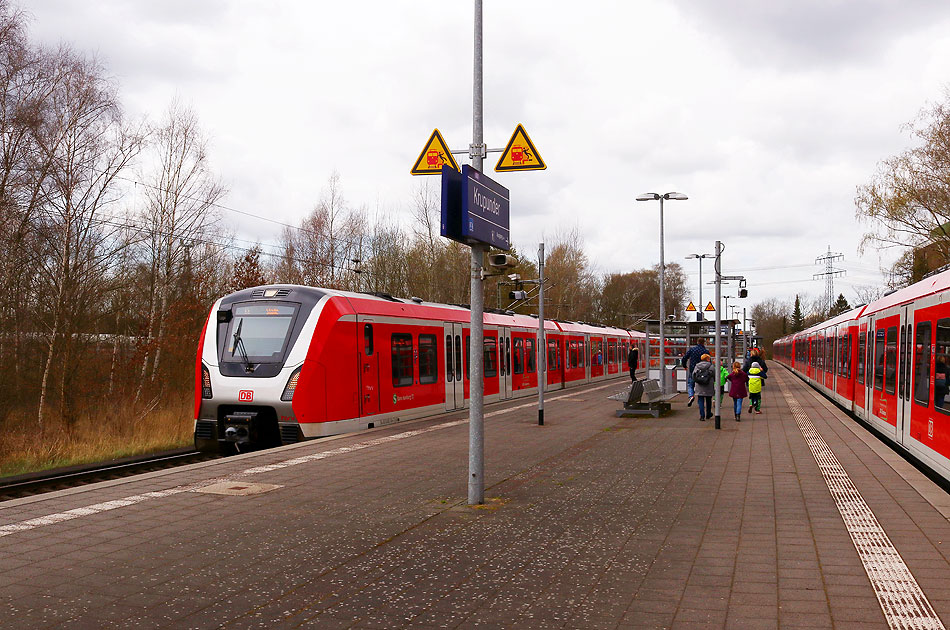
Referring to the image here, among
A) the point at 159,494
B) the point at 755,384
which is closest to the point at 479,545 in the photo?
the point at 159,494

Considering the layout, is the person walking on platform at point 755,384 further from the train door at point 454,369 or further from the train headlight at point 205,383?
the train headlight at point 205,383

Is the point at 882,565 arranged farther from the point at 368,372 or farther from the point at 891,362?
the point at 368,372

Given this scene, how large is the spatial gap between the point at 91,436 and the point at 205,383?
5664 millimetres

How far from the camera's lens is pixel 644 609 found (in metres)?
4.86

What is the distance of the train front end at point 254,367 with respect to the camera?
12.8 meters

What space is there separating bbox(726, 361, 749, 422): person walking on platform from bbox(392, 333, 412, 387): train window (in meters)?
7.19

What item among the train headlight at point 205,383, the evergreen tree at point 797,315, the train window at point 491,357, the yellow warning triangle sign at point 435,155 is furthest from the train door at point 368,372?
the evergreen tree at point 797,315

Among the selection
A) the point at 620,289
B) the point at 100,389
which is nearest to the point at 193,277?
the point at 100,389

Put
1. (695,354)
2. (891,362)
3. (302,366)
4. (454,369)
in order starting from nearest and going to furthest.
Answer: (302,366)
(891,362)
(454,369)
(695,354)

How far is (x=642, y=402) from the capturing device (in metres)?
18.3

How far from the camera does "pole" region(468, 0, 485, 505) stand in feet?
26.1

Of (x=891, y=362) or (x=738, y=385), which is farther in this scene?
(x=738, y=385)

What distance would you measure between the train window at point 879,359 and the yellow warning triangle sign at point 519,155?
9754 millimetres

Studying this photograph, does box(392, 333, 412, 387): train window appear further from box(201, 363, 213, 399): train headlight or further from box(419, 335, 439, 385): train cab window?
box(201, 363, 213, 399): train headlight
